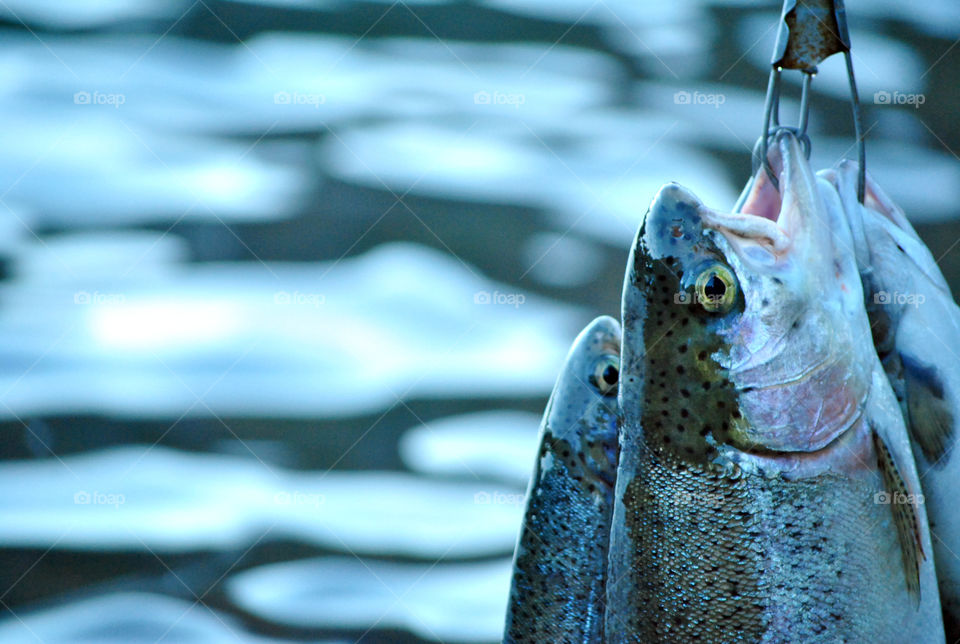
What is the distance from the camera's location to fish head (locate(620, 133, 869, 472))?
3.27 ft

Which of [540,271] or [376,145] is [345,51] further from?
[540,271]

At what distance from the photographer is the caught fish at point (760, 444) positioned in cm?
100

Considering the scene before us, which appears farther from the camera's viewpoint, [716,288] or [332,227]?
[332,227]

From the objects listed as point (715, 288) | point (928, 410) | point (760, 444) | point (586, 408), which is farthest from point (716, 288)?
point (586, 408)

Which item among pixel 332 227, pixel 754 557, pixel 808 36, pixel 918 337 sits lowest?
pixel 754 557

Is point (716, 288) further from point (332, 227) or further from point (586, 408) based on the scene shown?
point (332, 227)

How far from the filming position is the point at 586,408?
140cm

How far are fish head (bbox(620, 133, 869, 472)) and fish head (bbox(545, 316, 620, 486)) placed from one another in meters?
0.25

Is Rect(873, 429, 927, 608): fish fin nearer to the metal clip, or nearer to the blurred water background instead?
the metal clip

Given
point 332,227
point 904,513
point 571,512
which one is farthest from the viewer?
point 332,227

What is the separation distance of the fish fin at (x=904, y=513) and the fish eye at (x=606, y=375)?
0.47 m

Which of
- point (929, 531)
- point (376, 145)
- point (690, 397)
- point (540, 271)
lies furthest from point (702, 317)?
point (376, 145)

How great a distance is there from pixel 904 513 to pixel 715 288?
35 centimetres

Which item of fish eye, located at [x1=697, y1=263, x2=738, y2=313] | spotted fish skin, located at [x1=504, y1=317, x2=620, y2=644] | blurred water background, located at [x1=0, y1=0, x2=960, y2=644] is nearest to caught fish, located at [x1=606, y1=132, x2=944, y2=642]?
fish eye, located at [x1=697, y1=263, x2=738, y2=313]
